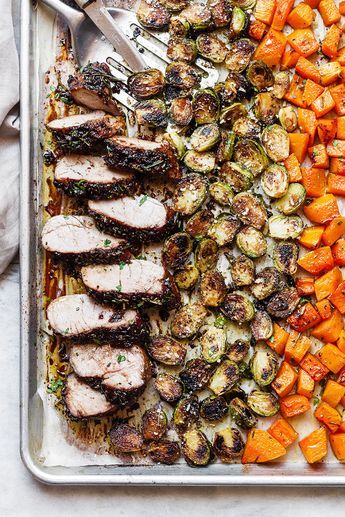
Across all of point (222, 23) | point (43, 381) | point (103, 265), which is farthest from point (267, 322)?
point (222, 23)

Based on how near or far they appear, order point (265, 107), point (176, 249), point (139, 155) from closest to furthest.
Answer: point (139, 155) → point (176, 249) → point (265, 107)

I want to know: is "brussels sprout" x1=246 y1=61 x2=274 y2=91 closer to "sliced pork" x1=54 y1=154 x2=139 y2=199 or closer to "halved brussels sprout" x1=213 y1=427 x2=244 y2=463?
"sliced pork" x1=54 y1=154 x2=139 y2=199

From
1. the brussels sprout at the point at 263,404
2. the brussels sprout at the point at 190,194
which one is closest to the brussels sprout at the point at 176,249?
the brussels sprout at the point at 190,194

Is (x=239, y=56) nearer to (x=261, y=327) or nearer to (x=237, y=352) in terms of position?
(x=261, y=327)

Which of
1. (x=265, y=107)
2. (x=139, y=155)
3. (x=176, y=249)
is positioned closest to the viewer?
(x=139, y=155)

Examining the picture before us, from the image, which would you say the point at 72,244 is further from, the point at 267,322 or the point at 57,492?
the point at 57,492

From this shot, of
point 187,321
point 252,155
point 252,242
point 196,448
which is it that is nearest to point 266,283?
point 252,242

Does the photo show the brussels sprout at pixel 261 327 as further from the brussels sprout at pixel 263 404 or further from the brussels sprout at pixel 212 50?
the brussels sprout at pixel 212 50

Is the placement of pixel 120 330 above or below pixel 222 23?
below
